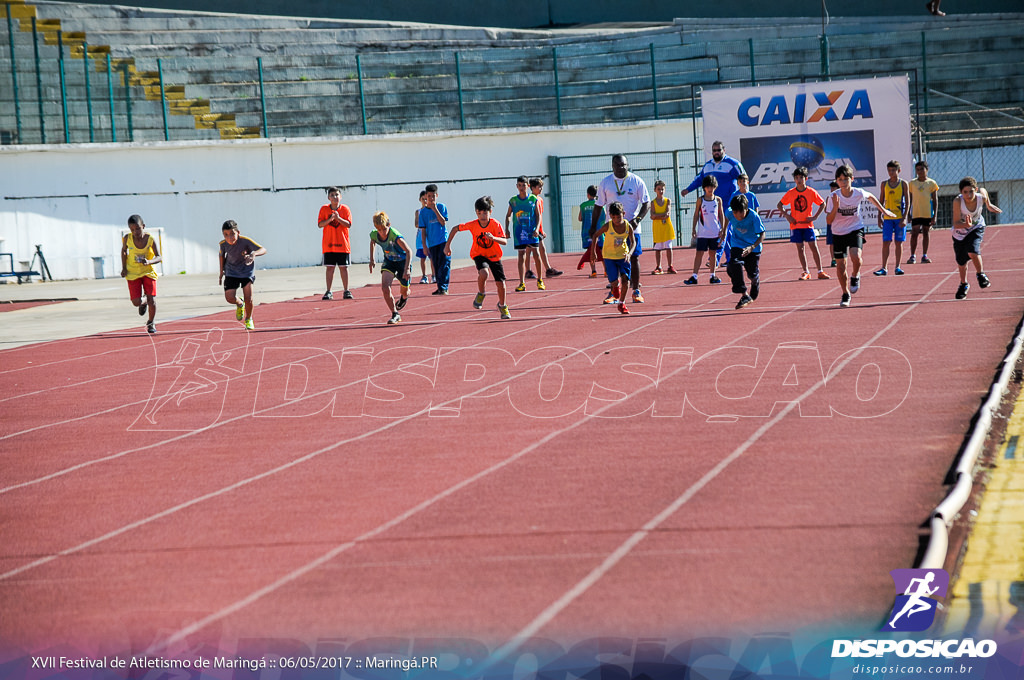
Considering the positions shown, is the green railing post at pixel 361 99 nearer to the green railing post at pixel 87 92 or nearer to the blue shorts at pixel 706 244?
the green railing post at pixel 87 92

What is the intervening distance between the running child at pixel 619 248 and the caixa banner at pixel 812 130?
597 inches

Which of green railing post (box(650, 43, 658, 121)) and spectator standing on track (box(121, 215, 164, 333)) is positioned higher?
green railing post (box(650, 43, 658, 121))

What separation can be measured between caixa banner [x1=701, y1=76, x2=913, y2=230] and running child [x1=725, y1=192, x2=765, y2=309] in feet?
49.6

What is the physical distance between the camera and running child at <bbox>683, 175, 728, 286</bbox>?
20.8m

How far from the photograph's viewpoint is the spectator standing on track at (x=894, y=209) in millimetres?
19969

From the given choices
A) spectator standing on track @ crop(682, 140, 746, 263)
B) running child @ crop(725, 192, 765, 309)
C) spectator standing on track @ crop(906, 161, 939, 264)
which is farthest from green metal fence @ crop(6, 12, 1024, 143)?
running child @ crop(725, 192, 765, 309)

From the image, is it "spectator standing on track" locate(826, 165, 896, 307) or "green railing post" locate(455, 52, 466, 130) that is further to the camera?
"green railing post" locate(455, 52, 466, 130)

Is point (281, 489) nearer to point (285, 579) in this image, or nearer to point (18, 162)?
point (285, 579)

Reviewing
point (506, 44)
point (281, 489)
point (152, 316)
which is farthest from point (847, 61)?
point (281, 489)

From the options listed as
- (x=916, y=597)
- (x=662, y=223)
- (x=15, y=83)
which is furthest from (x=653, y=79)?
(x=916, y=597)

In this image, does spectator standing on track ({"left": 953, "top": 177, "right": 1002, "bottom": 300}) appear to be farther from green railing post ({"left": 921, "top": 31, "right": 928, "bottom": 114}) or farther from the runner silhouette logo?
green railing post ({"left": 921, "top": 31, "right": 928, "bottom": 114})

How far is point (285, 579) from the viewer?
6.12 m

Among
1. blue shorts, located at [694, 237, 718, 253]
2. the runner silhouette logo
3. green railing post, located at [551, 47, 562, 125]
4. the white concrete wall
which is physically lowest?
the runner silhouette logo

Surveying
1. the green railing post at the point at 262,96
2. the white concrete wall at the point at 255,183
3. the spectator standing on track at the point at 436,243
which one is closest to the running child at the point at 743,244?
the spectator standing on track at the point at 436,243
